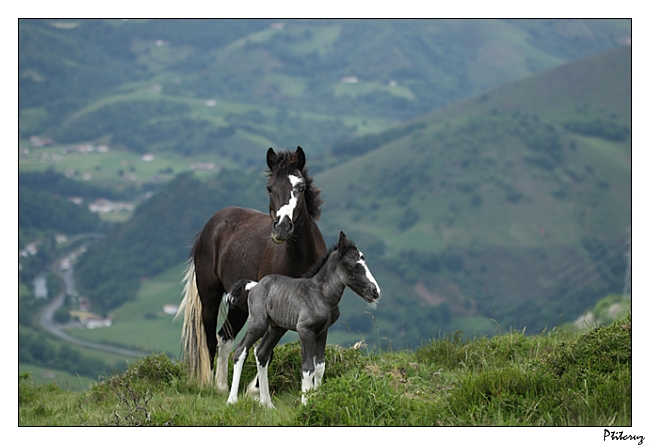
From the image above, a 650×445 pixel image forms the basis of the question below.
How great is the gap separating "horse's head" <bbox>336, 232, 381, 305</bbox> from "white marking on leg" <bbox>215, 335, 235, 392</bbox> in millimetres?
2740

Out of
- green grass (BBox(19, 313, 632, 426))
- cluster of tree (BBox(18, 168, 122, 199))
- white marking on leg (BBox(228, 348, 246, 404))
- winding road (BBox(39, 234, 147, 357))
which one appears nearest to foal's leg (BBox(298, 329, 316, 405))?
green grass (BBox(19, 313, 632, 426))

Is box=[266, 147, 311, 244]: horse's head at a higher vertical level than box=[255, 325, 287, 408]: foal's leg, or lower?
higher

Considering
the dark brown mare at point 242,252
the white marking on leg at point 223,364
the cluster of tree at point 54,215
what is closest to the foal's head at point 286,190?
the dark brown mare at point 242,252

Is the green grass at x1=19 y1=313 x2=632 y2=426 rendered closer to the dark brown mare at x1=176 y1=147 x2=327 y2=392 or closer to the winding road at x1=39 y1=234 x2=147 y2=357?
the dark brown mare at x1=176 y1=147 x2=327 y2=392

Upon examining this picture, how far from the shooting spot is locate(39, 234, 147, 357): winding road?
11294 centimetres

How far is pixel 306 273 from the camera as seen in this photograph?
293 inches

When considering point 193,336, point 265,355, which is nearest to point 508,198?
point 193,336

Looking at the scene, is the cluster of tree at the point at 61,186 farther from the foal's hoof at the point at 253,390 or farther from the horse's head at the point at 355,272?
the horse's head at the point at 355,272

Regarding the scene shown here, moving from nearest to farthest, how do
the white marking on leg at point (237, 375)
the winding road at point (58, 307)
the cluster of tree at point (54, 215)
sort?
the white marking on leg at point (237, 375), the winding road at point (58, 307), the cluster of tree at point (54, 215)

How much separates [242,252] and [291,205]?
1.95 meters

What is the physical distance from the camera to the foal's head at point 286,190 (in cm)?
716

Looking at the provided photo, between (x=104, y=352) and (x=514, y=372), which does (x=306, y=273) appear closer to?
(x=514, y=372)

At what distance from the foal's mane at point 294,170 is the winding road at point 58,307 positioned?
100013 millimetres

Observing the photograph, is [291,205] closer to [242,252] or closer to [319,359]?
[319,359]
